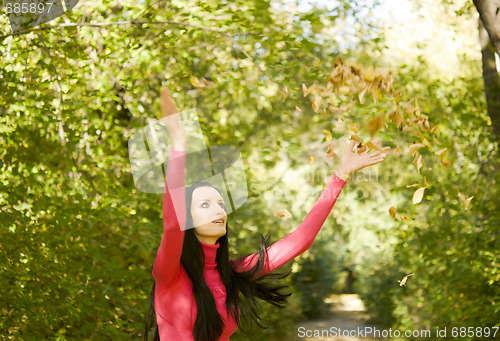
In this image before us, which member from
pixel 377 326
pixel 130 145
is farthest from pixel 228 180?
pixel 377 326

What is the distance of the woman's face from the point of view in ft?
6.63

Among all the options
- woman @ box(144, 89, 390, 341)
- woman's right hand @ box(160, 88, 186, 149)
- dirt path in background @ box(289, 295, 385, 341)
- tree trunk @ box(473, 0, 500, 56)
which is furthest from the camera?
dirt path in background @ box(289, 295, 385, 341)

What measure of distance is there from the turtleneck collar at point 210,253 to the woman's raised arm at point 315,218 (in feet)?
0.59

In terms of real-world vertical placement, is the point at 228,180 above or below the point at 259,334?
above

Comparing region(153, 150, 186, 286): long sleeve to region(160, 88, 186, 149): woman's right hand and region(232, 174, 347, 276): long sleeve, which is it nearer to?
region(160, 88, 186, 149): woman's right hand

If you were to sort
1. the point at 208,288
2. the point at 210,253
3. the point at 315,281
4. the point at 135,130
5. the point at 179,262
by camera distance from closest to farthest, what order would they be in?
the point at 179,262 → the point at 208,288 → the point at 210,253 → the point at 135,130 → the point at 315,281

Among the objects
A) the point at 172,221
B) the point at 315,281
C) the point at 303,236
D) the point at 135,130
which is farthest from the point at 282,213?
the point at 315,281

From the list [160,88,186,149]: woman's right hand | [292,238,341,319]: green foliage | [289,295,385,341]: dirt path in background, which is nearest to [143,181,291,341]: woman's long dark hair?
[160,88,186,149]: woman's right hand

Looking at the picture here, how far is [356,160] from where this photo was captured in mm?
2115

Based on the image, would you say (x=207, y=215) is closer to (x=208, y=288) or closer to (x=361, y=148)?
(x=208, y=288)

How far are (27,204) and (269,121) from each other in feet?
9.53

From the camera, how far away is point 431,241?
4699mm

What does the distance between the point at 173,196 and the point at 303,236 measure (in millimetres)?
803

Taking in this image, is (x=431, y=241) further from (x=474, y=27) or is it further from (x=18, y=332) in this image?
(x=474, y=27)
